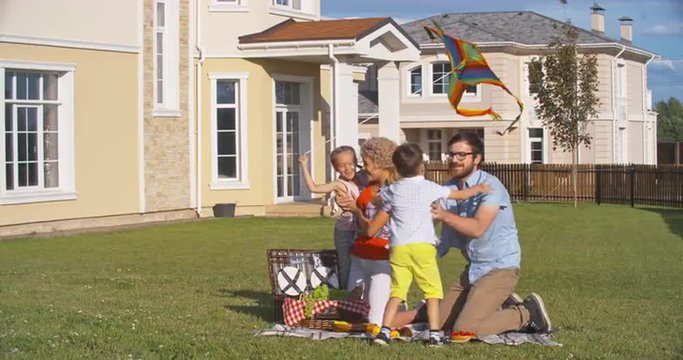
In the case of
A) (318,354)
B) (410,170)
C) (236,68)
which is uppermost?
(236,68)

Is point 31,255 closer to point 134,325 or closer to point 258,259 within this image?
point 258,259

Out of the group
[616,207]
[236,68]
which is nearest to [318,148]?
[236,68]

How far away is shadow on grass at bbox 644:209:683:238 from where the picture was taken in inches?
958

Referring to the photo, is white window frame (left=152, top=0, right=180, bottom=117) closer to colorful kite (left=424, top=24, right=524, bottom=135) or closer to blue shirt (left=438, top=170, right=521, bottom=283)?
colorful kite (left=424, top=24, right=524, bottom=135)

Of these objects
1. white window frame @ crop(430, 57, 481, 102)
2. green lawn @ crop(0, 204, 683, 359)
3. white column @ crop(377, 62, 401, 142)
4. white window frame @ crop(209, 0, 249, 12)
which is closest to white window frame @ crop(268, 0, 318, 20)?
white window frame @ crop(209, 0, 249, 12)

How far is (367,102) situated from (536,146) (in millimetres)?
7487

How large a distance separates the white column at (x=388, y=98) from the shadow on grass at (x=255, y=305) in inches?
619

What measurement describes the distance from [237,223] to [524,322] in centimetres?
1534

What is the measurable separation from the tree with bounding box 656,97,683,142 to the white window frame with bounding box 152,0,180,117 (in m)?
45.1

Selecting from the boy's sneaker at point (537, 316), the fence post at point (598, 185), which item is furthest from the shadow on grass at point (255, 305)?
the fence post at point (598, 185)

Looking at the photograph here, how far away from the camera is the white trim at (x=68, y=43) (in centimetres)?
2111

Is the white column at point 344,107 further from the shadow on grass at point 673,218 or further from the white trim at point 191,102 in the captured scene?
the shadow on grass at point 673,218

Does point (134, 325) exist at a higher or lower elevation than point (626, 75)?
lower

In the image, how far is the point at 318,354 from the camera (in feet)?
28.5
